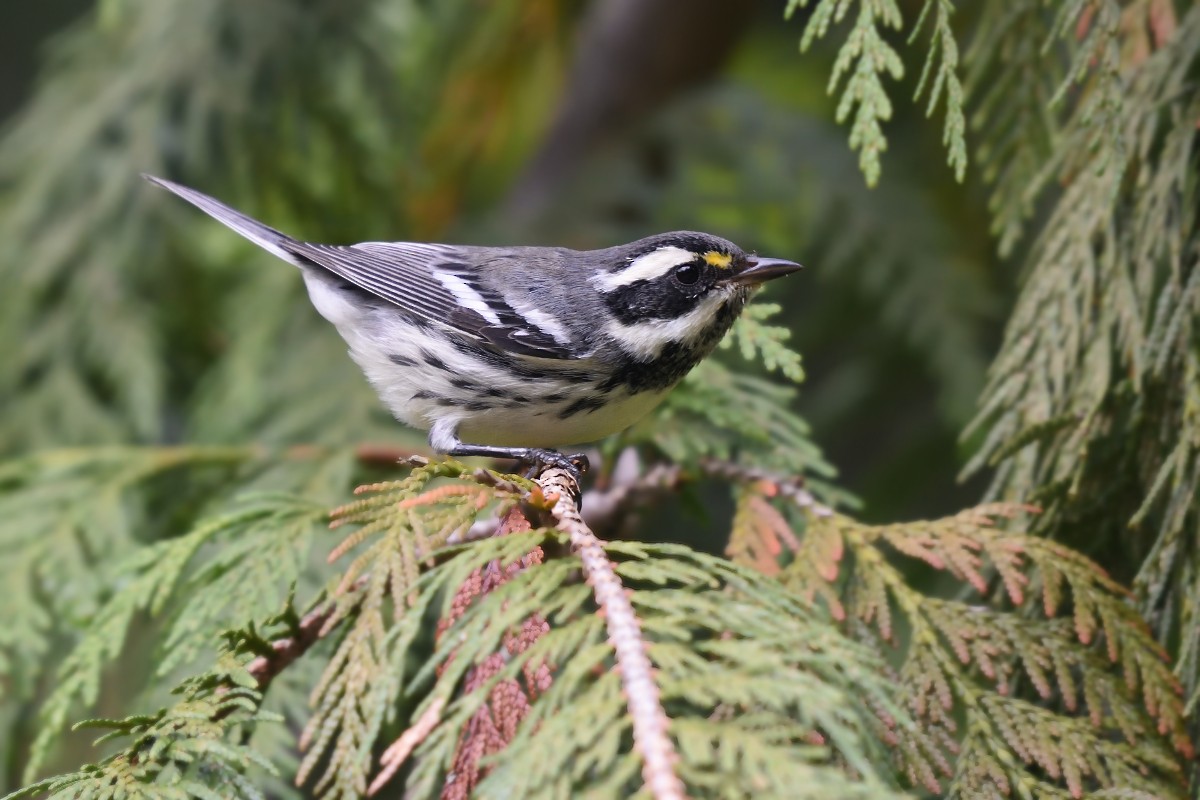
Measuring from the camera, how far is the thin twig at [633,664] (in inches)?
43.9

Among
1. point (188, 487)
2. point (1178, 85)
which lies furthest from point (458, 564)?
point (188, 487)

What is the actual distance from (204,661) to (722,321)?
4.12 ft

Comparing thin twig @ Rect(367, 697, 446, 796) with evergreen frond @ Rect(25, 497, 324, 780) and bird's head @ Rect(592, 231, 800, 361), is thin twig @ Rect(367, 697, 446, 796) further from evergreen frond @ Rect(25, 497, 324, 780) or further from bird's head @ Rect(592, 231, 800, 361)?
bird's head @ Rect(592, 231, 800, 361)

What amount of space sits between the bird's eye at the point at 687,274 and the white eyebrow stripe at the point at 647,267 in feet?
0.04

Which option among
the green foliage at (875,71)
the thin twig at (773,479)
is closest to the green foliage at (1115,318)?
the green foliage at (875,71)

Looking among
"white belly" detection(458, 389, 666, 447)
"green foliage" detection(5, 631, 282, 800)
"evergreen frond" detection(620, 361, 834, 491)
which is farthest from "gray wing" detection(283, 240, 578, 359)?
"green foliage" detection(5, 631, 282, 800)

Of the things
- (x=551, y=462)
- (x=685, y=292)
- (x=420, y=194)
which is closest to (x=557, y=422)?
(x=551, y=462)

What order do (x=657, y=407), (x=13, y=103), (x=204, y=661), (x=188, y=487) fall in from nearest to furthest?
(x=204, y=661) → (x=657, y=407) → (x=188, y=487) → (x=13, y=103)

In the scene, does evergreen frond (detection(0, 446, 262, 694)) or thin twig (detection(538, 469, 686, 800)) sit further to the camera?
evergreen frond (detection(0, 446, 262, 694))

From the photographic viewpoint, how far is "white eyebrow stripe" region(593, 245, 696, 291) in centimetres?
242

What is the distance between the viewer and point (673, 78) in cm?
444

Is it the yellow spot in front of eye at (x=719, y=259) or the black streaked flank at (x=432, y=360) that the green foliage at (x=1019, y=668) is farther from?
the black streaked flank at (x=432, y=360)

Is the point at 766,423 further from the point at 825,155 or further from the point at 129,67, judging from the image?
the point at 129,67

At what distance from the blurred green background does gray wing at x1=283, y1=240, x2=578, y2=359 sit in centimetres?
50
